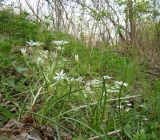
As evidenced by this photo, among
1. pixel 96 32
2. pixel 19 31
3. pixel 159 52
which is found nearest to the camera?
pixel 19 31

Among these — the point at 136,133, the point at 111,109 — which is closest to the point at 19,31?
the point at 111,109

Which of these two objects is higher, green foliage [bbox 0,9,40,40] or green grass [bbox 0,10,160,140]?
green foliage [bbox 0,9,40,40]

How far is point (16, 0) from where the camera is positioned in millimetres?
5680

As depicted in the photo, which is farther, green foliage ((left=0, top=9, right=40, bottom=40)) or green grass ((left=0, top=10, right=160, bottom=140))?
green foliage ((left=0, top=9, right=40, bottom=40))

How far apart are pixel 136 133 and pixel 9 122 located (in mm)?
675

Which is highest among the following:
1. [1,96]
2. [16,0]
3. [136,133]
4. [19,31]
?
[16,0]

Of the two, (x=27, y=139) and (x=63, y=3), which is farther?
(x=63, y=3)

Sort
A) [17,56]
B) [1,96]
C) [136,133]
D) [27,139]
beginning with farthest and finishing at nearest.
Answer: [17,56]
[1,96]
[136,133]
[27,139]

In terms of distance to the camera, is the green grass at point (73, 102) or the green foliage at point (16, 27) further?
the green foliage at point (16, 27)

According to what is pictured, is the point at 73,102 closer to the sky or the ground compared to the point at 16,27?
closer to the ground

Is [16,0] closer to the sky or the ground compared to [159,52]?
closer to the sky

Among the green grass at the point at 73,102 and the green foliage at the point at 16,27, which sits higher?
the green foliage at the point at 16,27

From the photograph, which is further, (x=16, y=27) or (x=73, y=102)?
(x=16, y=27)

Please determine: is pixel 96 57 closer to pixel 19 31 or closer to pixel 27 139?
pixel 19 31
